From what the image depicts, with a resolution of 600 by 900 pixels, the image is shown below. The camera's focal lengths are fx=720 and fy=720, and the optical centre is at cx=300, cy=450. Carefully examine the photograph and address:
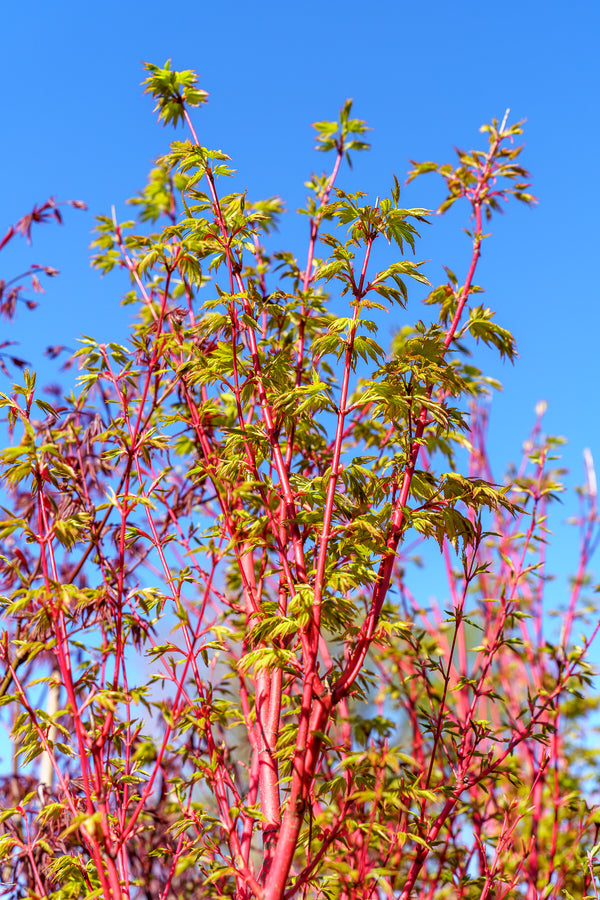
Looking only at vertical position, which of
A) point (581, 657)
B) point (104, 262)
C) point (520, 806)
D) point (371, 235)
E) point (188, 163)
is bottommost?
point (520, 806)

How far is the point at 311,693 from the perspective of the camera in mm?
2205

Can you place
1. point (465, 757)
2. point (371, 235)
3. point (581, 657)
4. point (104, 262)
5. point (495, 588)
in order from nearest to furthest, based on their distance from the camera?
point (371, 235) < point (465, 757) < point (581, 657) < point (104, 262) < point (495, 588)

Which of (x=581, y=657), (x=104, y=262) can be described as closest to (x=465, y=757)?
(x=581, y=657)

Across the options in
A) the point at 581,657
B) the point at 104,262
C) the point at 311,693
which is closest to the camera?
the point at 311,693

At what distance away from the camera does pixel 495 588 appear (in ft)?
12.6

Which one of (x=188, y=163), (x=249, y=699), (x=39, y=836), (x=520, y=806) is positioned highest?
(x=188, y=163)

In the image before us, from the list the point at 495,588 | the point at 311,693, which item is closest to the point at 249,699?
the point at 311,693

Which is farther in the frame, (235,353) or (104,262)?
(104,262)

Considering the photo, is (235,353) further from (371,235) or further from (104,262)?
(104,262)

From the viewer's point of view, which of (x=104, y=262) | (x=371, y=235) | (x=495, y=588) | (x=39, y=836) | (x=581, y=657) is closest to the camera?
(x=371, y=235)

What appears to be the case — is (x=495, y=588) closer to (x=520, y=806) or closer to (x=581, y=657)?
(x=581, y=657)

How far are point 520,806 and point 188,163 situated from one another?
108 inches

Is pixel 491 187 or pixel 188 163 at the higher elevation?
pixel 491 187

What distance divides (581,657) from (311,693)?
1.65 m
